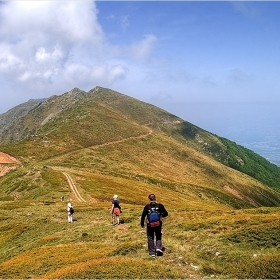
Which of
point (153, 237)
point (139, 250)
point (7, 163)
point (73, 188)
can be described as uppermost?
point (7, 163)

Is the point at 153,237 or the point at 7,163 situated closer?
the point at 153,237

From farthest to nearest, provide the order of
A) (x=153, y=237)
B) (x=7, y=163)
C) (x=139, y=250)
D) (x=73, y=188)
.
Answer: (x=7, y=163) → (x=73, y=188) → (x=139, y=250) → (x=153, y=237)

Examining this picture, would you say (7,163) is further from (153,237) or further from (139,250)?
(153,237)

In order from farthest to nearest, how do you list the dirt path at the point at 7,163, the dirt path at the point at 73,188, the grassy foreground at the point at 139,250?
the dirt path at the point at 7,163, the dirt path at the point at 73,188, the grassy foreground at the point at 139,250

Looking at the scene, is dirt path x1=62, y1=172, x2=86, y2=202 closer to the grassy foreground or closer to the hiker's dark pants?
the grassy foreground

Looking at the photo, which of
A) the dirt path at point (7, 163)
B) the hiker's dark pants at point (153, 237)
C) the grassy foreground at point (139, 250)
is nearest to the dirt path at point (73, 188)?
the grassy foreground at point (139, 250)

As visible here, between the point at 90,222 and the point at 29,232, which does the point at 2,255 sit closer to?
the point at 29,232

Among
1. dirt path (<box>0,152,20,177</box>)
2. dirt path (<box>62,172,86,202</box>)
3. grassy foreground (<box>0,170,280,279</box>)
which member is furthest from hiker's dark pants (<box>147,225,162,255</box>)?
dirt path (<box>0,152,20,177</box>)

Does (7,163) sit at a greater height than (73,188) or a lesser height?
greater

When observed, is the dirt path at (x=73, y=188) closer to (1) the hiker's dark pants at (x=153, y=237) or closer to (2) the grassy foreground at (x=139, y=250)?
(2) the grassy foreground at (x=139, y=250)

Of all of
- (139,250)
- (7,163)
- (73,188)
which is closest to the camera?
(139,250)

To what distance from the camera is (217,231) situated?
2631 centimetres

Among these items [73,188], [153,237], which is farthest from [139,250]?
[73,188]

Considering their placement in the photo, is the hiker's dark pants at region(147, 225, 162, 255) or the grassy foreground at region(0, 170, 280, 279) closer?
the grassy foreground at region(0, 170, 280, 279)
